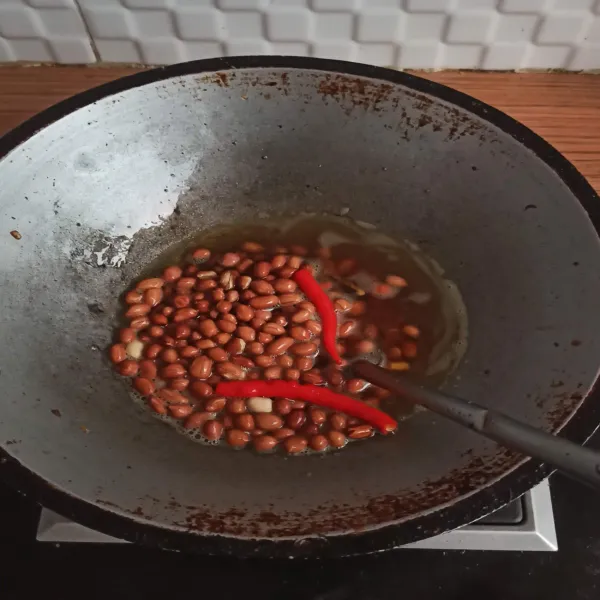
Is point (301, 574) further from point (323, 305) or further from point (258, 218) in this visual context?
point (258, 218)

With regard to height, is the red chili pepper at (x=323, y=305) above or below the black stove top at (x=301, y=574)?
above

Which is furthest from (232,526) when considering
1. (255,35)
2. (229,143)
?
(255,35)

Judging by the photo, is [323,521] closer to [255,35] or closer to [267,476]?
[267,476]

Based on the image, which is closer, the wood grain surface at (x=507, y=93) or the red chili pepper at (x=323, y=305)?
the red chili pepper at (x=323, y=305)

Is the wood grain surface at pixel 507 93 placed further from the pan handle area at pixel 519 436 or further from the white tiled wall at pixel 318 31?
the pan handle area at pixel 519 436

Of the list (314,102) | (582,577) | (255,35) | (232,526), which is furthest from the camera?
(255,35)

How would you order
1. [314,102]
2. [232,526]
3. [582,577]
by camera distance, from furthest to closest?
[314,102]
[582,577]
[232,526]

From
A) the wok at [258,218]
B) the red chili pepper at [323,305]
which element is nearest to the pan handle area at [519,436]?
the wok at [258,218]
